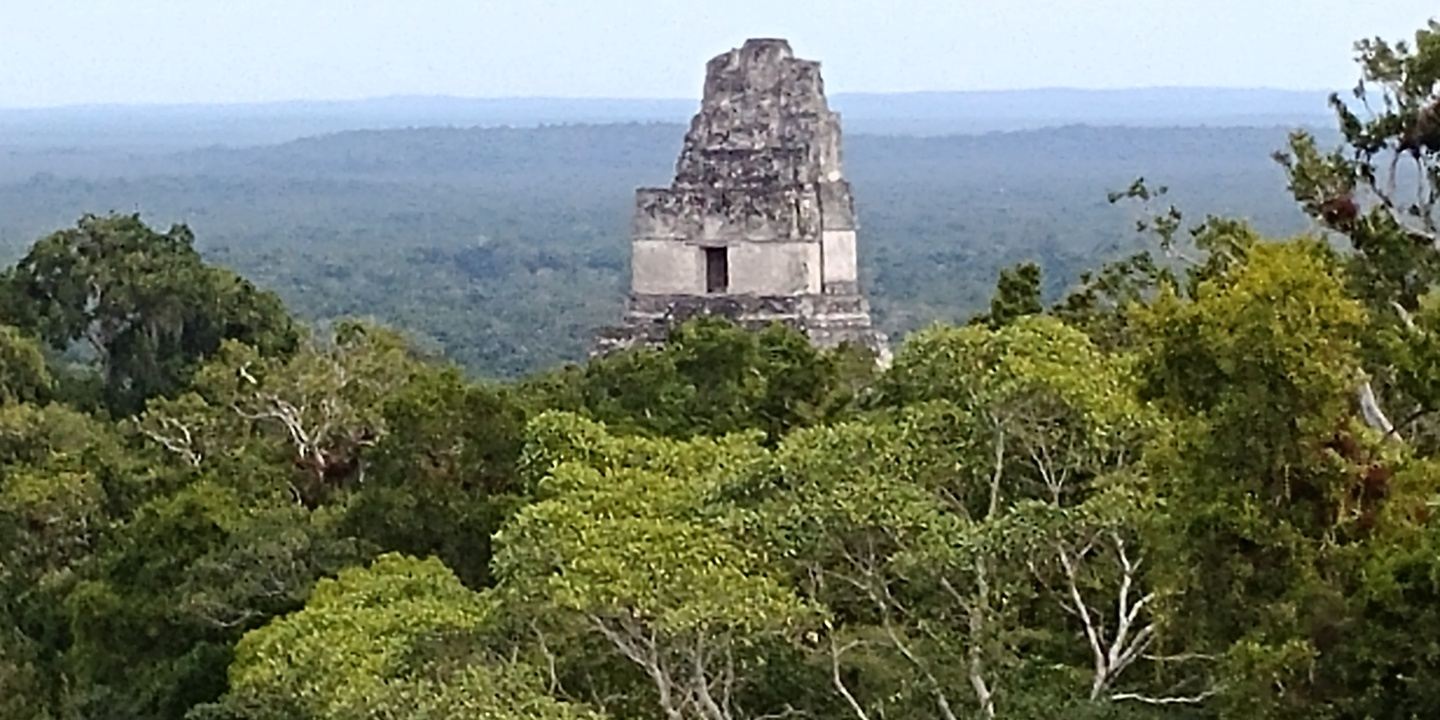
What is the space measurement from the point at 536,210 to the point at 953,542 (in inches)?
4508

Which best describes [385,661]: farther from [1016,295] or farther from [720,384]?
[1016,295]

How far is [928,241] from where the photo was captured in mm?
94375

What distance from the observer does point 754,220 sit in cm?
2262

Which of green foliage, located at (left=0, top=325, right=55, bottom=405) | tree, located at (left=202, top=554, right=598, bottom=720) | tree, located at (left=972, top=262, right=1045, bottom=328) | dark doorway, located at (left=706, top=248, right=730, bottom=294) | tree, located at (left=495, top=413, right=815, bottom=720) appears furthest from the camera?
green foliage, located at (left=0, top=325, right=55, bottom=405)

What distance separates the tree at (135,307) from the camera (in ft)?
88.6

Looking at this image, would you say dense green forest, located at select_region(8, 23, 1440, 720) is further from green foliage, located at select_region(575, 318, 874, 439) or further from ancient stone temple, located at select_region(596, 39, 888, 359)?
ancient stone temple, located at select_region(596, 39, 888, 359)

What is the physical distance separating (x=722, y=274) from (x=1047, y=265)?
5708 cm

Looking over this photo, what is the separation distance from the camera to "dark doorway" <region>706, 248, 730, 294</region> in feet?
75.4

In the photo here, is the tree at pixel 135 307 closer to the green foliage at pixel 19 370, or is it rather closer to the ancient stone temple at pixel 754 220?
the green foliage at pixel 19 370

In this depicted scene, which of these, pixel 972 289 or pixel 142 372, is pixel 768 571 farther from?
pixel 972 289

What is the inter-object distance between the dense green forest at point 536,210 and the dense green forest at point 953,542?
96.6 feet

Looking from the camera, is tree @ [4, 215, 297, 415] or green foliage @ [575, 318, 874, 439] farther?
→ tree @ [4, 215, 297, 415]

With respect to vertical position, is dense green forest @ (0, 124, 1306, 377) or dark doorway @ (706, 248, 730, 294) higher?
dark doorway @ (706, 248, 730, 294)

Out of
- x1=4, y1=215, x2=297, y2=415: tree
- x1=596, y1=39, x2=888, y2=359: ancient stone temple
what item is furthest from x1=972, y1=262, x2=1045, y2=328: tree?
x1=4, y1=215, x2=297, y2=415: tree
